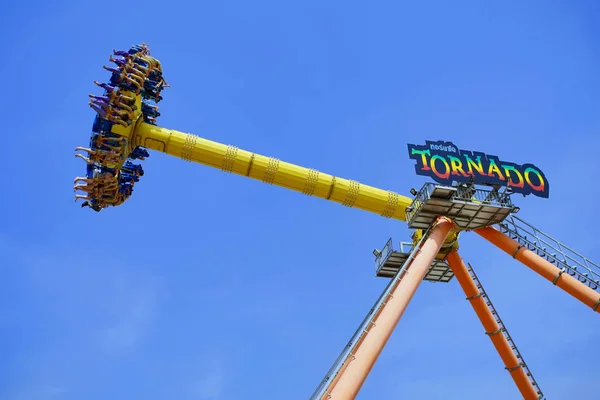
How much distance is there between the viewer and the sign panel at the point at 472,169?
29312 millimetres

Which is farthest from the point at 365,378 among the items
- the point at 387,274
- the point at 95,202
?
the point at 95,202

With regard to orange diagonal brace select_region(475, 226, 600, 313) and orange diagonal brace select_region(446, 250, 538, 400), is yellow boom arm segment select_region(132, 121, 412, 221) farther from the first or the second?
orange diagonal brace select_region(475, 226, 600, 313)

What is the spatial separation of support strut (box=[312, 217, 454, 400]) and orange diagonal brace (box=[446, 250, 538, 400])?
3.81 meters

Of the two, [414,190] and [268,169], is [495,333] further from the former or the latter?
[268,169]

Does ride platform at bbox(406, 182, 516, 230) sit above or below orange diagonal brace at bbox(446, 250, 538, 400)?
above

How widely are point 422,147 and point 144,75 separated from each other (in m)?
14.7

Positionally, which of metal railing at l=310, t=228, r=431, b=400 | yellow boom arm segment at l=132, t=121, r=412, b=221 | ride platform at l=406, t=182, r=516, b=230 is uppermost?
yellow boom arm segment at l=132, t=121, r=412, b=221

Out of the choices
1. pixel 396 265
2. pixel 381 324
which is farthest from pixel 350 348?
Result: pixel 396 265

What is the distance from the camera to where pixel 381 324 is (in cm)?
2380

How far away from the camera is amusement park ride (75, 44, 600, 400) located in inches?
1147

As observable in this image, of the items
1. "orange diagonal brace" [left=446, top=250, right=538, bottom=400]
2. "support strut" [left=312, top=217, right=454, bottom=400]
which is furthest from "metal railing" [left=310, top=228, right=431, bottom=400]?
"orange diagonal brace" [left=446, top=250, right=538, bottom=400]

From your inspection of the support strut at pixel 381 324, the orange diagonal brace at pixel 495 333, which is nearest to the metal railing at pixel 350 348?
the support strut at pixel 381 324

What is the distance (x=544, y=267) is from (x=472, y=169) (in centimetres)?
583

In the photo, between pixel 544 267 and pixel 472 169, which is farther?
pixel 472 169
